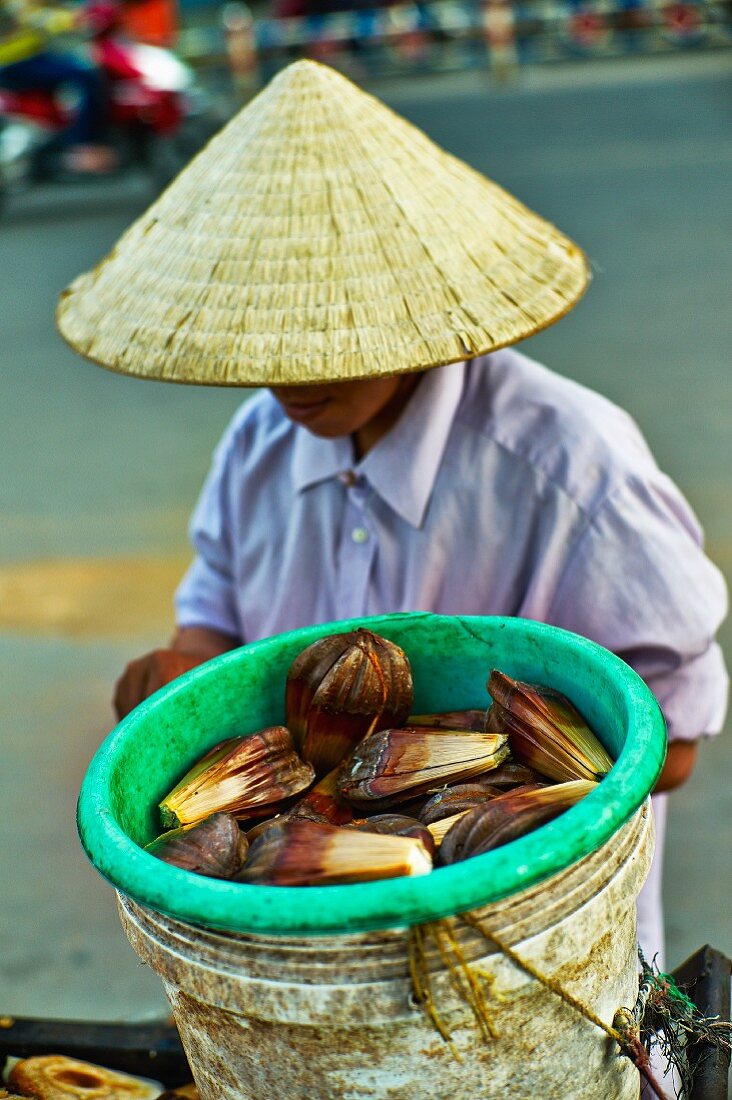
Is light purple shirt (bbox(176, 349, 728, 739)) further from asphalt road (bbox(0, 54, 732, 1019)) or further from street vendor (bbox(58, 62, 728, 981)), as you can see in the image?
asphalt road (bbox(0, 54, 732, 1019))

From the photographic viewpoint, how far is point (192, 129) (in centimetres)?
781

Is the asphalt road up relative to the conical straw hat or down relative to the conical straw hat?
down

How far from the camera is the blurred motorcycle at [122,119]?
728 centimetres

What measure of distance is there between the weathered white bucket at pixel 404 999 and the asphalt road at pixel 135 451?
3.22 feet

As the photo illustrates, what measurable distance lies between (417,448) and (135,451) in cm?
312

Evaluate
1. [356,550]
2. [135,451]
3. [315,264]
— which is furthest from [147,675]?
[135,451]

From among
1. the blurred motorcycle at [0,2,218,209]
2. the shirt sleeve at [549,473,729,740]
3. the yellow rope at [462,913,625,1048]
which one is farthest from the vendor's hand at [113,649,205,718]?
the blurred motorcycle at [0,2,218,209]

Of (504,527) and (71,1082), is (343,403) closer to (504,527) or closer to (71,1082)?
(504,527)

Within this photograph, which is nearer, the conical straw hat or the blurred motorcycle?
the conical straw hat

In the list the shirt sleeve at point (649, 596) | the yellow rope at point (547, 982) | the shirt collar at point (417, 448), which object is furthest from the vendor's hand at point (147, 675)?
the yellow rope at point (547, 982)

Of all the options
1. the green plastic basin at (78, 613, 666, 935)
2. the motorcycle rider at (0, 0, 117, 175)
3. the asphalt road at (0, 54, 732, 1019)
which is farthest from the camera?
the motorcycle rider at (0, 0, 117, 175)

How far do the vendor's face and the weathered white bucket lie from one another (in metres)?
0.68

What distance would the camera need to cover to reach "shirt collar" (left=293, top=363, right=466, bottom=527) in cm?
149

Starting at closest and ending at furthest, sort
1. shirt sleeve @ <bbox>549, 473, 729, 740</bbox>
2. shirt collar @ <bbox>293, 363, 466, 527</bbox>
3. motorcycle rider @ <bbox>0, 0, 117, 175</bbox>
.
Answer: shirt sleeve @ <bbox>549, 473, 729, 740</bbox> → shirt collar @ <bbox>293, 363, 466, 527</bbox> → motorcycle rider @ <bbox>0, 0, 117, 175</bbox>
